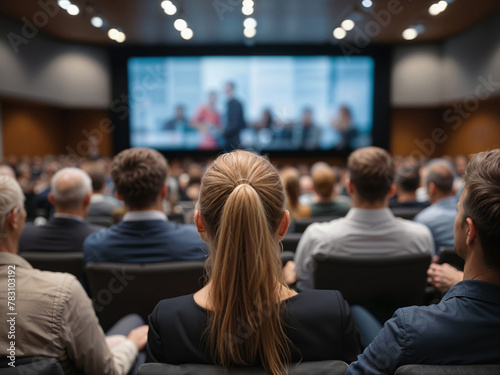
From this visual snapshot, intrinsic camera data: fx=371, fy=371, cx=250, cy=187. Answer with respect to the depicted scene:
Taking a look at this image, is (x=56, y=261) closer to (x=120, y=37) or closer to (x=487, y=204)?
(x=487, y=204)

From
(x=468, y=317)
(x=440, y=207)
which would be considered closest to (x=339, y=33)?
(x=440, y=207)

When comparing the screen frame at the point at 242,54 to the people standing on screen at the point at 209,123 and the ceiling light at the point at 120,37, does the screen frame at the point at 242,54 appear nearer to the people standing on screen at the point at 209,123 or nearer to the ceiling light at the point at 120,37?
the people standing on screen at the point at 209,123

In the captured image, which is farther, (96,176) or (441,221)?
(96,176)

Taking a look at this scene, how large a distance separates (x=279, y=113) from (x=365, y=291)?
892 centimetres

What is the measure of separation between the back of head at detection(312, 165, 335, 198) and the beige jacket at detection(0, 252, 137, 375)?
244cm

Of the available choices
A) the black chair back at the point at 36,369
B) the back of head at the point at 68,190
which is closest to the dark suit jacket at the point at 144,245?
the back of head at the point at 68,190

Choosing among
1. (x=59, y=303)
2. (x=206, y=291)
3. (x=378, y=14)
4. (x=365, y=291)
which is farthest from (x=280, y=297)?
(x=378, y=14)

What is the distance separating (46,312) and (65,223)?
3.61 ft

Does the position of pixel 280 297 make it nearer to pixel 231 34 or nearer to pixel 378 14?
pixel 378 14

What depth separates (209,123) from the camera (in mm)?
10227

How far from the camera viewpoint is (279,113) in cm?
1023

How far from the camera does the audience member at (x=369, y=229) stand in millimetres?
1854

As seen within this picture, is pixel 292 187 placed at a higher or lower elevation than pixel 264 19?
lower

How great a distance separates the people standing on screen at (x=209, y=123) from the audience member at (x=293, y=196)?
733 cm
